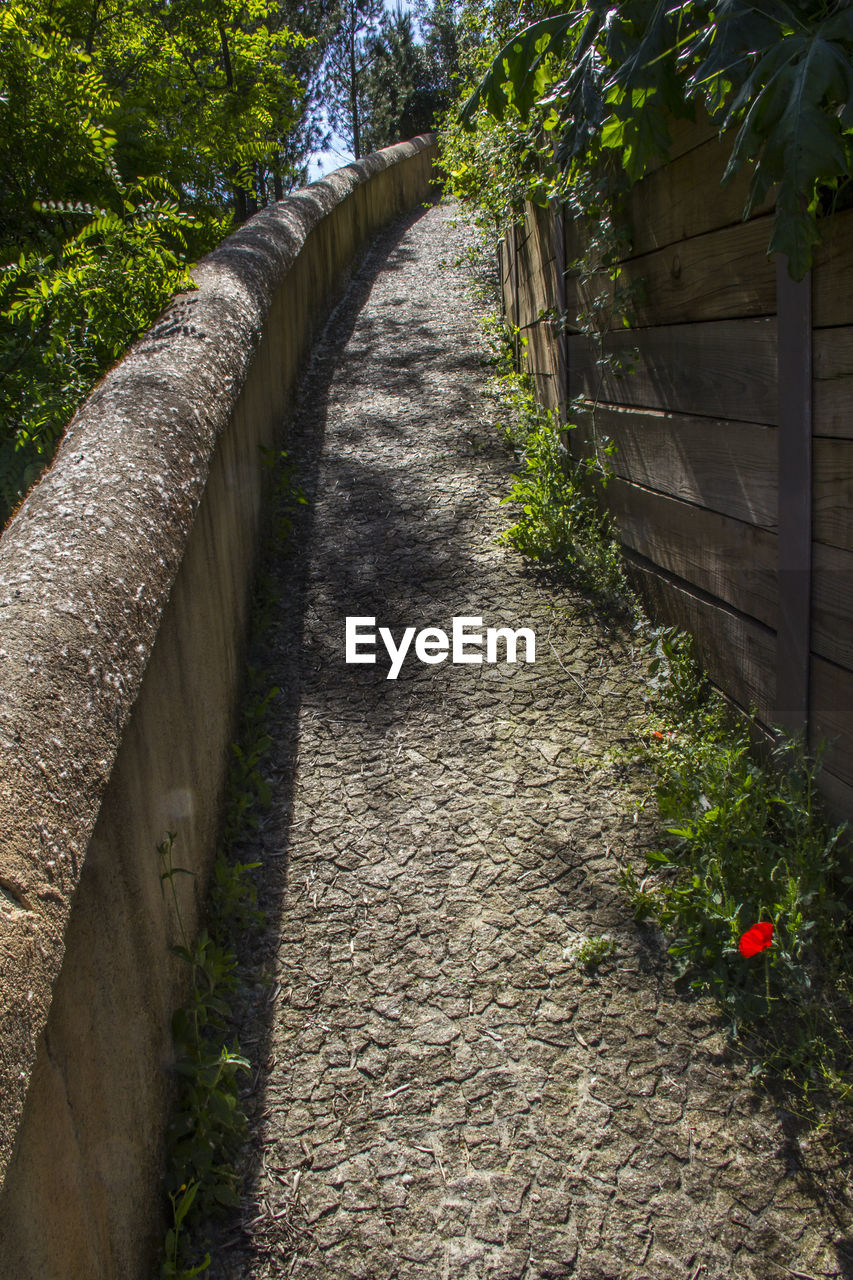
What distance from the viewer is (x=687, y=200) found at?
326cm

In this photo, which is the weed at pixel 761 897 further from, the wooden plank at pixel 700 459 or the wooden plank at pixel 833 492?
the wooden plank at pixel 700 459

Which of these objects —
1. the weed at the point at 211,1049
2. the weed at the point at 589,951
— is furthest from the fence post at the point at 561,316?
the weed at the point at 589,951

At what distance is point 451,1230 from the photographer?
7.07 ft

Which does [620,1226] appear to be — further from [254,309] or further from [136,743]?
[254,309]

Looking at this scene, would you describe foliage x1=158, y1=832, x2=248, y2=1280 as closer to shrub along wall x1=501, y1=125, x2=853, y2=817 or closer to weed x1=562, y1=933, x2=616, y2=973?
weed x1=562, y1=933, x2=616, y2=973

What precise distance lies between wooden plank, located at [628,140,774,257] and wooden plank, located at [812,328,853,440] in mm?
483

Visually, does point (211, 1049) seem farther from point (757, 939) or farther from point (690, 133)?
point (690, 133)

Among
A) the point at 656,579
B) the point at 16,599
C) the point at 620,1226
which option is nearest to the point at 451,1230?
the point at 620,1226

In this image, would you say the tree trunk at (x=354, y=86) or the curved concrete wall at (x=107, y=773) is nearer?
the curved concrete wall at (x=107, y=773)

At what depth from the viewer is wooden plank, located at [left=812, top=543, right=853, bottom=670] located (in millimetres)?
2537

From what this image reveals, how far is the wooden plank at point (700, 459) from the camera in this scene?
2973 mm

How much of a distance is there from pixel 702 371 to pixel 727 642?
0.97 meters

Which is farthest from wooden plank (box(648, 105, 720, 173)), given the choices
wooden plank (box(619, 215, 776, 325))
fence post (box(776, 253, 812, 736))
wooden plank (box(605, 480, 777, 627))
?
wooden plank (box(605, 480, 777, 627))

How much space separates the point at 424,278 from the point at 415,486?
5925 mm
